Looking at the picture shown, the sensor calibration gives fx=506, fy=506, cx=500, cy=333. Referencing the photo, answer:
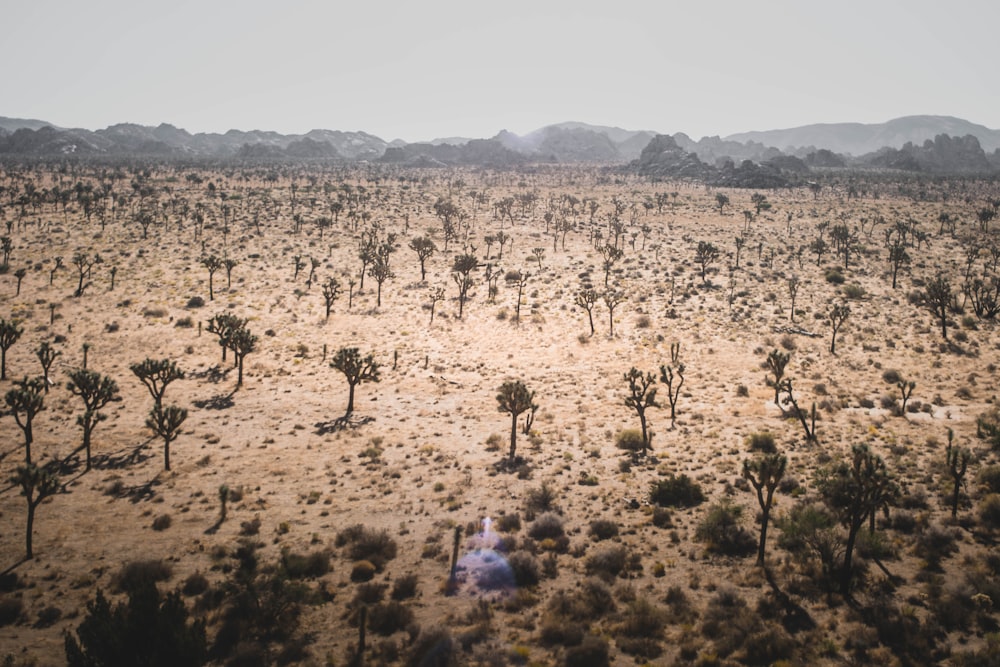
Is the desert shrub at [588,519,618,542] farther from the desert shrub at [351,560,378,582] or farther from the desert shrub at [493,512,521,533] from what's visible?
the desert shrub at [351,560,378,582]

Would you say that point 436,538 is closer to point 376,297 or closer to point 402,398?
point 402,398

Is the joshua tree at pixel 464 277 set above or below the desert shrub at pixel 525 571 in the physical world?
above

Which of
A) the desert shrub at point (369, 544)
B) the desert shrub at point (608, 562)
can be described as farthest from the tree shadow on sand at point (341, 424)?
the desert shrub at point (608, 562)

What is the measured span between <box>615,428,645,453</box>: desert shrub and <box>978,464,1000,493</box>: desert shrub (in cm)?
1450

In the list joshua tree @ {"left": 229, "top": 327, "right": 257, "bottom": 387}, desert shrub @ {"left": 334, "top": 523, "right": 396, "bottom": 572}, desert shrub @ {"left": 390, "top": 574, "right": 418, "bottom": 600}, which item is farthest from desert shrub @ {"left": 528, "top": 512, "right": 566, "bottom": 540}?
joshua tree @ {"left": 229, "top": 327, "right": 257, "bottom": 387}

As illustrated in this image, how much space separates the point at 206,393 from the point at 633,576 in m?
33.0

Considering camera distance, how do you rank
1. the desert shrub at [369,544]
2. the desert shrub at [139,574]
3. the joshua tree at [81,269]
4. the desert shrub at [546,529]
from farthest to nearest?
the joshua tree at [81,269] → the desert shrub at [546,529] → the desert shrub at [369,544] → the desert shrub at [139,574]

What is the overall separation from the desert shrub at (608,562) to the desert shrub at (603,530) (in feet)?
5.34

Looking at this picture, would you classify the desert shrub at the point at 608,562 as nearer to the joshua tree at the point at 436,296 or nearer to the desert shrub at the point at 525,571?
the desert shrub at the point at 525,571

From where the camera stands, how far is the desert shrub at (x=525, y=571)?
17.6 m

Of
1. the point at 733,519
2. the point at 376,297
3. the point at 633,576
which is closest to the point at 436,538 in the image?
the point at 633,576

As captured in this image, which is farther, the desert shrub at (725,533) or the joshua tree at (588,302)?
the joshua tree at (588,302)

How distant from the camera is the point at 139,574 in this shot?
17.8m

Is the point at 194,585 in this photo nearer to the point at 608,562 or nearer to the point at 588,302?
the point at 608,562
